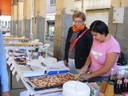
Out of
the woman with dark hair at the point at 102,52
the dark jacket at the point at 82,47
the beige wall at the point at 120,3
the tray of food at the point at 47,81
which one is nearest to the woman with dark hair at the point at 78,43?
the dark jacket at the point at 82,47

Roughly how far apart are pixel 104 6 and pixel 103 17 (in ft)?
2.00

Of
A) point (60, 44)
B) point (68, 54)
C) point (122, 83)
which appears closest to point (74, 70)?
point (68, 54)

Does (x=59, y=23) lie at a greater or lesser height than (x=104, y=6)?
lesser

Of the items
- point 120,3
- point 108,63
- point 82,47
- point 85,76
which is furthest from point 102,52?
point 120,3

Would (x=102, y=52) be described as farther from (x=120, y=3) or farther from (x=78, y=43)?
(x=120, y=3)

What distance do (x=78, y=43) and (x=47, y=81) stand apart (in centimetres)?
97

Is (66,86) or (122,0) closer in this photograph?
(66,86)

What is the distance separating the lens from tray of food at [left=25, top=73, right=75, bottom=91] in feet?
7.00

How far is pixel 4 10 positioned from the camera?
17.7 m

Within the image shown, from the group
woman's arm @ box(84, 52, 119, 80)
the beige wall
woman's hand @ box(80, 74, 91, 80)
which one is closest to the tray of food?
woman's hand @ box(80, 74, 91, 80)

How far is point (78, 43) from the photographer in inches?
122

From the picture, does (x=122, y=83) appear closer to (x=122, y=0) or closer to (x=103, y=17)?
(x=122, y=0)

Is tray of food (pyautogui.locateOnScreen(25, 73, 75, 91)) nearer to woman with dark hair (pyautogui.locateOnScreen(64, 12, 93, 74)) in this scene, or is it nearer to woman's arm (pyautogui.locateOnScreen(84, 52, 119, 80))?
woman's arm (pyautogui.locateOnScreen(84, 52, 119, 80))

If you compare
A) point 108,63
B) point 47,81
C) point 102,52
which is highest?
point 102,52
